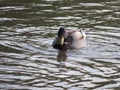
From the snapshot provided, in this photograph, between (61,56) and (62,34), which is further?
(62,34)

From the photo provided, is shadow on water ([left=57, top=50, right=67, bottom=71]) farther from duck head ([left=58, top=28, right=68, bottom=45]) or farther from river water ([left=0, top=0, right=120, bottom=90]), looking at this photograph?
duck head ([left=58, top=28, right=68, bottom=45])

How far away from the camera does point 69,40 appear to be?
16.9 meters

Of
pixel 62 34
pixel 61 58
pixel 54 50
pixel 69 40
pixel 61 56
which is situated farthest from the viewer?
pixel 69 40

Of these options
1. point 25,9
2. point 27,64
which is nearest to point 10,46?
point 27,64

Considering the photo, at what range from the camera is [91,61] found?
14.9 m

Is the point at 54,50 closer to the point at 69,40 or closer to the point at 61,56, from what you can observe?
the point at 61,56

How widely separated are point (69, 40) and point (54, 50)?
32.8 inches

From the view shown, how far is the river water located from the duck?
24cm

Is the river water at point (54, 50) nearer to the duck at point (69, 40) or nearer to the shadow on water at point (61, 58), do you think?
the shadow on water at point (61, 58)

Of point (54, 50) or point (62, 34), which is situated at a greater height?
point (62, 34)

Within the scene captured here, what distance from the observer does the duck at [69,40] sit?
16516 mm

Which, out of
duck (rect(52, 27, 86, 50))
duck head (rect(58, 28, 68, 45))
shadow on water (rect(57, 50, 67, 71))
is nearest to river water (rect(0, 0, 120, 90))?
shadow on water (rect(57, 50, 67, 71))

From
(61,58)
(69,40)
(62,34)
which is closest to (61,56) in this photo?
(61,58)

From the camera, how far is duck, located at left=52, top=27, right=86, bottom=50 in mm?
16516
